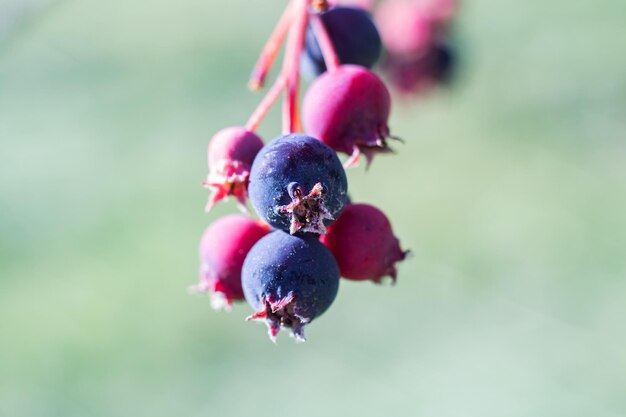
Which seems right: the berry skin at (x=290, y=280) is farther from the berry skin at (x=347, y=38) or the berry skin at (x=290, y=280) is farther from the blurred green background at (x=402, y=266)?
the blurred green background at (x=402, y=266)

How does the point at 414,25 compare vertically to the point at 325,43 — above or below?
below

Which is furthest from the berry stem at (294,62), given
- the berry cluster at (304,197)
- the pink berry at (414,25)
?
the pink berry at (414,25)

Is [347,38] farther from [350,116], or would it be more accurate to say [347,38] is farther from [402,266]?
[402,266]

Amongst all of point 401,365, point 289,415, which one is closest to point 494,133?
point 401,365

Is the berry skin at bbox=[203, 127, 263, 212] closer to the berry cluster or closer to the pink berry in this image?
the berry cluster

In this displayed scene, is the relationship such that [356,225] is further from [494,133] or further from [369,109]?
[494,133]

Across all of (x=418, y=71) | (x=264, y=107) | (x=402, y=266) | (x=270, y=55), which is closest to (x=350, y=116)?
(x=264, y=107)
